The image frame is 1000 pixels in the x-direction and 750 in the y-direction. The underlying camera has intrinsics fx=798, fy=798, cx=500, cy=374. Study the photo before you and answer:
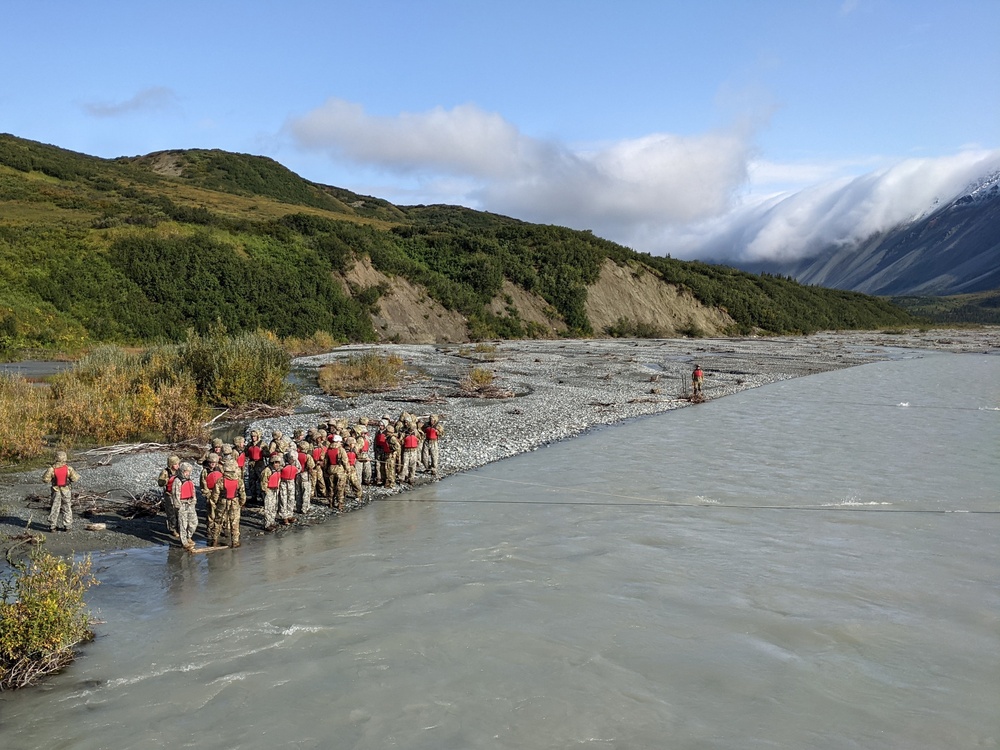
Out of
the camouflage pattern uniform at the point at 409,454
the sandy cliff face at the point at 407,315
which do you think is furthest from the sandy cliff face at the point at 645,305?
the camouflage pattern uniform at the point at 409,454

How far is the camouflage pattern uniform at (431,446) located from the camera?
1869 cm

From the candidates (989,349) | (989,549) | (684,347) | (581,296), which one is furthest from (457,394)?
(989,349)

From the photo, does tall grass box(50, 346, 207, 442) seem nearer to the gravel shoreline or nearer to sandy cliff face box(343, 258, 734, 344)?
the gravel shoreline

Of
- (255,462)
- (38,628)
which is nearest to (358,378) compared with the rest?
(255,462)

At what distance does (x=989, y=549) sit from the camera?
13336mm

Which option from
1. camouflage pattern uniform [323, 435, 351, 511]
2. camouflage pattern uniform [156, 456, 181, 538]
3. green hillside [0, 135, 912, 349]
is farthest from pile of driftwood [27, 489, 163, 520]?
green hillside [0, 135, 912, 349]

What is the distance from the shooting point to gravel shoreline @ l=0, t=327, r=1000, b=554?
1459cm

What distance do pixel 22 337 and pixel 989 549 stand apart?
4007cm

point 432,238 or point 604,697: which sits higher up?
point 432,238

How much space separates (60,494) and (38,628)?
17.9ft

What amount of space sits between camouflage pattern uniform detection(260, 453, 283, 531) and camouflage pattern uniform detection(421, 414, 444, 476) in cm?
465

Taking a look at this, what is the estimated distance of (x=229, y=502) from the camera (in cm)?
1358

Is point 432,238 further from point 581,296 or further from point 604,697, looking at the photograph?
point 604,697

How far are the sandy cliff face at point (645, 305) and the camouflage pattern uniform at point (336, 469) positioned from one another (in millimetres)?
58944
